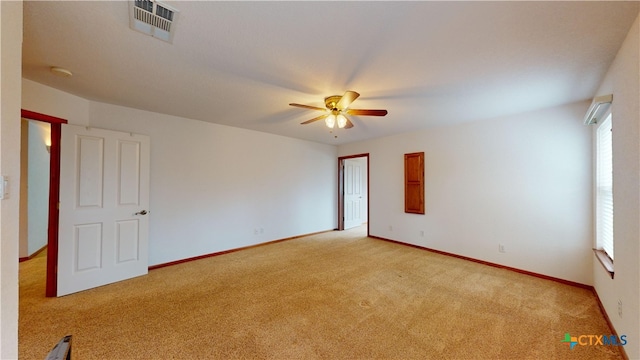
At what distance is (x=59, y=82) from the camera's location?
2518mm

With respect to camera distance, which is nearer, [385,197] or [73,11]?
[73,11]

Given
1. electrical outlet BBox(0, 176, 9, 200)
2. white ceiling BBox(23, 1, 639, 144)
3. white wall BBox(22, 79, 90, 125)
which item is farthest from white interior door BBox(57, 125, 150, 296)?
electrical outlet BBox(0, 176, 9, 200)

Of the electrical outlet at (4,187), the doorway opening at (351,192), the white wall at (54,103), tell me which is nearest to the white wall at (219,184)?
the white wall at (54,103)

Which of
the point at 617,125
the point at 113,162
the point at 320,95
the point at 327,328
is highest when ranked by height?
the point at 320,95

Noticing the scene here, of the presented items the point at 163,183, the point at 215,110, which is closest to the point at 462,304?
the point at 215,110

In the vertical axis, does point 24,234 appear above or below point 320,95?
below

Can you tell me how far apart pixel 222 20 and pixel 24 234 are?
4.98 metres

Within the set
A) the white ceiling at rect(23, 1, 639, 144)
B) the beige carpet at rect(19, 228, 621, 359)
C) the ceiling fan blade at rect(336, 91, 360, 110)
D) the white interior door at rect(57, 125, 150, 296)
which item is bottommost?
the beige carpet at rect(19, 228, 621, 359)

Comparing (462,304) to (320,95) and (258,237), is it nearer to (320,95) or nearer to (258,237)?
(320,95)

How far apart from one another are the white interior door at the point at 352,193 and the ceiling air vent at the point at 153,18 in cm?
517

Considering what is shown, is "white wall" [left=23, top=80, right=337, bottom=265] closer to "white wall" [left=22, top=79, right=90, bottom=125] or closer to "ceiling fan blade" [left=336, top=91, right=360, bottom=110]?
"white wall" [left=22, top=79, right=90, bottom=125]

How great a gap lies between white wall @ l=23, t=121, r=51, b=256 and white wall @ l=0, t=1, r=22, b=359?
12.4 ft

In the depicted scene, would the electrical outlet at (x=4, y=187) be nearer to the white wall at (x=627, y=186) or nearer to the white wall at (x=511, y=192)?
the white wall at (x=627, y=186)

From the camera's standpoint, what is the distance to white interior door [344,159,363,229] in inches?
257
